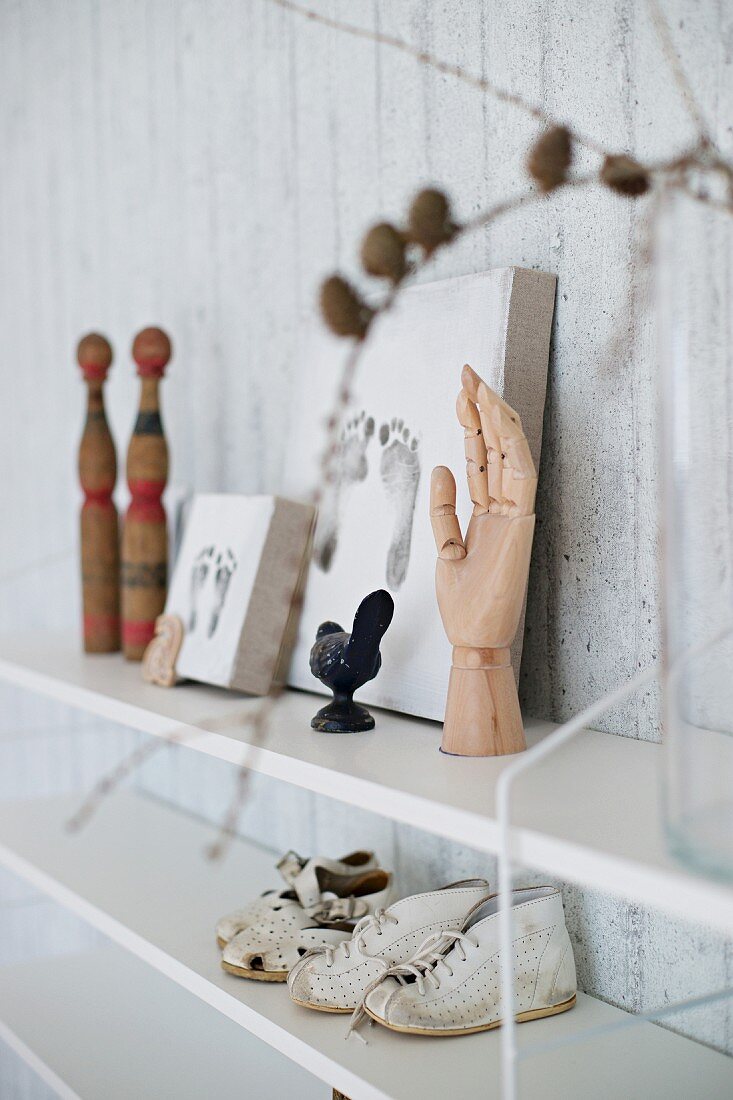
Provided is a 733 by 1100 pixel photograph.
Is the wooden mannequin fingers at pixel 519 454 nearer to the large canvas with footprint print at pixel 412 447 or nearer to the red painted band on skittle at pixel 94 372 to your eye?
the large canvas with footprint print at pixel 412 447

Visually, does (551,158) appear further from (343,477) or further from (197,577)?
(197,577)

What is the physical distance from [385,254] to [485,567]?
1.28ft

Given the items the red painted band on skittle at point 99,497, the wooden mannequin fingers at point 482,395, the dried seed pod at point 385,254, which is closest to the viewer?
the dried seed pod at point 385,254

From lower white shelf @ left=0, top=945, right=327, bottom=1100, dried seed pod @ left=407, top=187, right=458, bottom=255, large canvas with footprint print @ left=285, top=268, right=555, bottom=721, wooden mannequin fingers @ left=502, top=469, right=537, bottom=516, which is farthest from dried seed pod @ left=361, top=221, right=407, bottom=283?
lower white shelf @ left=0, top=945, right=327, bottom=1100

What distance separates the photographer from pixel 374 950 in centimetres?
105

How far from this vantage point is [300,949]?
1144mm

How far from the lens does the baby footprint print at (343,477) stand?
1208 mm

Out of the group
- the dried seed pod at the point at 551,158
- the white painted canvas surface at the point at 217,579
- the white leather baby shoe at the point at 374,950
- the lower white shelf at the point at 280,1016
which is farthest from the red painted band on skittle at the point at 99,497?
the dried seed pod at the point at 551,158

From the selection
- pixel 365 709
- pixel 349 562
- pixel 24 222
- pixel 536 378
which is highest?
pixel 24 222

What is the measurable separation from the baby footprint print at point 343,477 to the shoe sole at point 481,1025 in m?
0.49

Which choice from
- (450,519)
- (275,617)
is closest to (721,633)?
(450,519)

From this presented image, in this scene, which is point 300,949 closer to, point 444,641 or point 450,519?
point 444,641

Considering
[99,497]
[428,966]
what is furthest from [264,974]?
[99,497]

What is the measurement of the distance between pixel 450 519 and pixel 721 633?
319 mm
